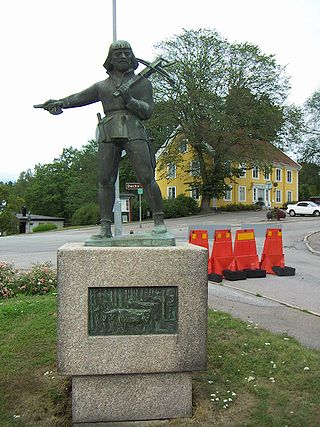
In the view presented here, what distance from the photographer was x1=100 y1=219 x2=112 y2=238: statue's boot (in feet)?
14.5

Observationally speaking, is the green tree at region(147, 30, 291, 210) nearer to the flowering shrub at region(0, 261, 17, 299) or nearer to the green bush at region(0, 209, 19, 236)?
the green bush at region(0, 209, 19, 236)

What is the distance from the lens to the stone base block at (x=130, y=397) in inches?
157

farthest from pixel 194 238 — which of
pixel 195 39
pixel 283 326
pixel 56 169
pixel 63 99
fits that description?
pixel 56 169

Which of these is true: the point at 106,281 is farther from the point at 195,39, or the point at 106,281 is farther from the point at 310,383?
the point at 195,39

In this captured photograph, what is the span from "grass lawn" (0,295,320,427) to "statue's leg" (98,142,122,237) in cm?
159

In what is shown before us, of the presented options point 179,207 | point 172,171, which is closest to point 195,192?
point 172,171

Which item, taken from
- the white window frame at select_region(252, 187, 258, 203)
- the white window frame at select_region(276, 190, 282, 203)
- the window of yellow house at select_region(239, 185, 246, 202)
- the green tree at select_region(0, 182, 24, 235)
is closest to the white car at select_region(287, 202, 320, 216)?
the window of yellow house at select_region(239, 185, 246, 202)

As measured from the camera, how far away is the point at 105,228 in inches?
176

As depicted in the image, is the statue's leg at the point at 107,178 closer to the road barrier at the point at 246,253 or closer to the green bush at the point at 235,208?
the road barrier at the point at 246,253

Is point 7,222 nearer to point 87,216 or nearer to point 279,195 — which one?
point 87,216

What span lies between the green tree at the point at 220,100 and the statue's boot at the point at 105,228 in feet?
117

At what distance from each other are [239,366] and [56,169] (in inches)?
2613

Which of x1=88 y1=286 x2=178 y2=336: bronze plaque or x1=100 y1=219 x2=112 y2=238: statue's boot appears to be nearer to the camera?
x1=88 y1=286 x2=178 y2=336: bronze plaque

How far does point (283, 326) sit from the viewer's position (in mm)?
6562
